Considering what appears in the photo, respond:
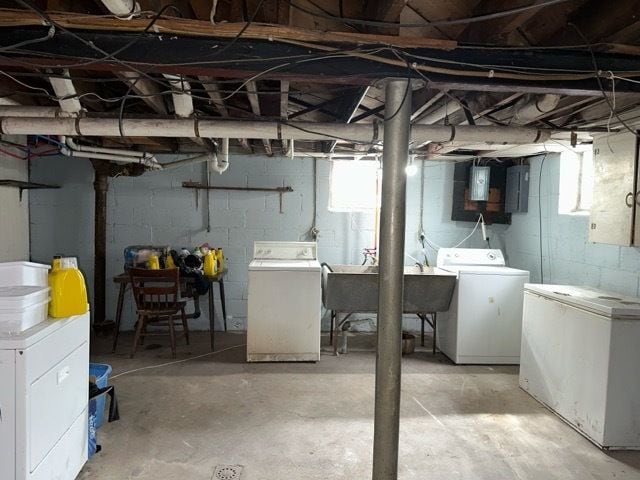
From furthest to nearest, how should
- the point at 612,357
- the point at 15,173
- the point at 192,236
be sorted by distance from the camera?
the point at 192,236 < the point at 15,173 < the point at 612,357

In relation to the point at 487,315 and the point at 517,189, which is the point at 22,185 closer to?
the point at 487,315

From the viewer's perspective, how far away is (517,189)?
4457mm

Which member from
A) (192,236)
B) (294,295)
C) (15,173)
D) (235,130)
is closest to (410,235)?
(294,295)

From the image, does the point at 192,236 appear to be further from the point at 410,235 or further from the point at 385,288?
the point at 385,288

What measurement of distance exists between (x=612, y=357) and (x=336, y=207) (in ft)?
10.1

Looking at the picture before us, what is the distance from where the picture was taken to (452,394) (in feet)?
10.5

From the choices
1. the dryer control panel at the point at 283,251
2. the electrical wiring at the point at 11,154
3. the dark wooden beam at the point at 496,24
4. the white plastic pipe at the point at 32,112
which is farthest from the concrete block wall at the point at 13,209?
the dark wooden beam at the point at 496,24

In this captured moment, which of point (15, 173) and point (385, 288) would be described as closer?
point (385, 288)

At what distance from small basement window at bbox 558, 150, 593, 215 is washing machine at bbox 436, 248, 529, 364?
2.44 feet

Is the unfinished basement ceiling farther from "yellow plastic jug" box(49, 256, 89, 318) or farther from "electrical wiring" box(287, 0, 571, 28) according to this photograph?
"yellow plastic jug" box(49, 256, 89, 318)

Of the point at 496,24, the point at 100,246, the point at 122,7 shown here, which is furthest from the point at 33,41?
the point at 100,246

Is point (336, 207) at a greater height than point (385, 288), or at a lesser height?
greater

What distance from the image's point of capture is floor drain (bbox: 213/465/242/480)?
2143mm

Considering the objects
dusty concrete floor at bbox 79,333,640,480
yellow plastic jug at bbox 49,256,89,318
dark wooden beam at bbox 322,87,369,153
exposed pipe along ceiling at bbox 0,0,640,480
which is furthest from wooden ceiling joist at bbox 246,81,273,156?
dusty concrete floor at bbox 79,333,640,480
